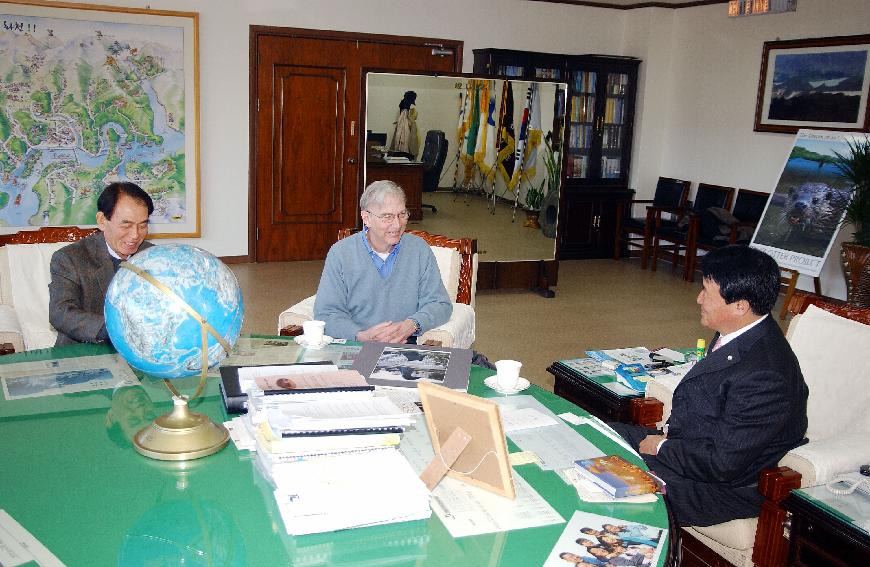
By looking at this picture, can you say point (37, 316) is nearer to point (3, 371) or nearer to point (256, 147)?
point (3, 371)

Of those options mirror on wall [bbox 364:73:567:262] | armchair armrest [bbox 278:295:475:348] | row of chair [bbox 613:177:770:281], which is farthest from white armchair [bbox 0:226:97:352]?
row of chair [bbox 613:177:770:281]

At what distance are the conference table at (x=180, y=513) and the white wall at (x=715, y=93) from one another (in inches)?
260

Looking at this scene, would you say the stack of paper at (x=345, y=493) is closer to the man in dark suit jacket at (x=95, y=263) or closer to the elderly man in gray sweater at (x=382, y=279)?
the man in dark suit jacket at (x=95, y=263)

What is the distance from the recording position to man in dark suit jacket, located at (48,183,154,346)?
2.85 metres

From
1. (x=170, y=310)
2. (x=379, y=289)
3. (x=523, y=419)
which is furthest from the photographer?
(x=379, y=289)

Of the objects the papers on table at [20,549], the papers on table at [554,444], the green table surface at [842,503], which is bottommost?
the green table surface at [842,503]

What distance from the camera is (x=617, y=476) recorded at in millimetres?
1847

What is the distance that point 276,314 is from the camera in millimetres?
6125

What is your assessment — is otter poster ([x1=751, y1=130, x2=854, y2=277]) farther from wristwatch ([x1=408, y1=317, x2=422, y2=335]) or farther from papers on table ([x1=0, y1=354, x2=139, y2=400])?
papers on table ([x1=0, y1=354, x2=139, y2=400])

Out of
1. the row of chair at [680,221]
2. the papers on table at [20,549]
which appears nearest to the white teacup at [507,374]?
the papers on table at [20,549]

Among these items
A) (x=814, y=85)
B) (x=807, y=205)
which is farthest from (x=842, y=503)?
(x=814, y=85)

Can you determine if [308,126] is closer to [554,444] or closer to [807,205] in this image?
[807,205]

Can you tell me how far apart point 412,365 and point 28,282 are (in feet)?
6.45

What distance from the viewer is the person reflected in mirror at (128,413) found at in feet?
6.57
